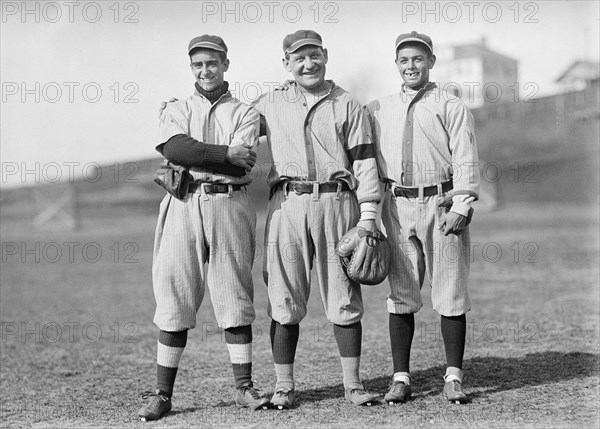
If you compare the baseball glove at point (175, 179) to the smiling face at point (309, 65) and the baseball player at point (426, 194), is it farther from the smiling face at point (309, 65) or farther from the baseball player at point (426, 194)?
the baseball player at point (426, 194)

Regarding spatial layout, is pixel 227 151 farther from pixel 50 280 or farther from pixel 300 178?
pixel 50 280

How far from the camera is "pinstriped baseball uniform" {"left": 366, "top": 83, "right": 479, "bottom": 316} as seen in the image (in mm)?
4504

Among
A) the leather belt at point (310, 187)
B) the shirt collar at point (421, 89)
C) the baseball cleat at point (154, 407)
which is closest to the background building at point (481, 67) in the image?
the shirt collar at point (421, 89)

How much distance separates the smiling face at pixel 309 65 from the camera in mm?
4426

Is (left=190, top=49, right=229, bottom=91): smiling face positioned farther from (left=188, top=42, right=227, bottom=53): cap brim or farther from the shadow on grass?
the shadow on grass

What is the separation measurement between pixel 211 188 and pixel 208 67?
0.65m

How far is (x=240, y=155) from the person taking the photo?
14.0ft

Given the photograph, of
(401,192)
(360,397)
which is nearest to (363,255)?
(401,192)

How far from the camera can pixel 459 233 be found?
4516 millimetres

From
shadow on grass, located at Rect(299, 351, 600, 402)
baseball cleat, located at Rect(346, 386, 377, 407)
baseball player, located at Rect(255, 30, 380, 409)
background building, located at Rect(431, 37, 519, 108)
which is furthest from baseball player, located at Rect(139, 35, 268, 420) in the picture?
background building, located at Rect(431, 37, 519, 108)

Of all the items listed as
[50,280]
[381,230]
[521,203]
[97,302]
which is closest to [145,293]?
[97,302]

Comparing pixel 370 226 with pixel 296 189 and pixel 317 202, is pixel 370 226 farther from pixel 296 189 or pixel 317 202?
pixel 296 189

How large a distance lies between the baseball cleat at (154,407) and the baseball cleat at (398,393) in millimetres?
1188

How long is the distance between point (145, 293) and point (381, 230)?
6.71 m
